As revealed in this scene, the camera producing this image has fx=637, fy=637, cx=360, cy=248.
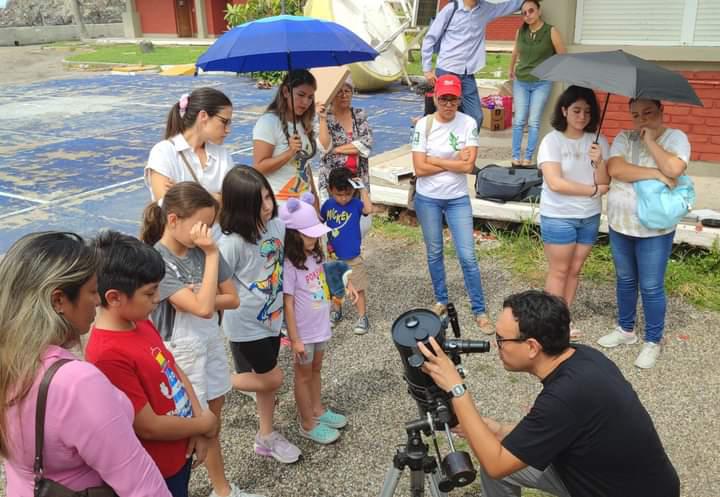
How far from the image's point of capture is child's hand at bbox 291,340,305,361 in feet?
10.9

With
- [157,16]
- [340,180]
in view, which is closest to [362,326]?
[340,180]

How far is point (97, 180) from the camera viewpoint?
924 cm

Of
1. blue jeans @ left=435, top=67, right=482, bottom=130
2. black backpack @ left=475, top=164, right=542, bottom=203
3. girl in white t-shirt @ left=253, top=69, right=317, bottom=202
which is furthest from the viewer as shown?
blue jeans @ left=435, top=67, right=482, bottom=130

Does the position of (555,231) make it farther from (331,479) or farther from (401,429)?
(331,479)

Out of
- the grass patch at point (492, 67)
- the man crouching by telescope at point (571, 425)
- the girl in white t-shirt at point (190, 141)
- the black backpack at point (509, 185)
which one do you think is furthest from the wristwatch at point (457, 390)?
the grass patch at point (492, 67)

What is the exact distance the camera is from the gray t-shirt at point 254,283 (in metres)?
3.11

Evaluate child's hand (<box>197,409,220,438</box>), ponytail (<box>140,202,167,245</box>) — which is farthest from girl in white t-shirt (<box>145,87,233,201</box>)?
child's hand (<box>197,409,220,438</box>)

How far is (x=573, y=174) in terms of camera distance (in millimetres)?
4176

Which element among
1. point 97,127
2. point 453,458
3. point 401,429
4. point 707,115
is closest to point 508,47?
point 97,127

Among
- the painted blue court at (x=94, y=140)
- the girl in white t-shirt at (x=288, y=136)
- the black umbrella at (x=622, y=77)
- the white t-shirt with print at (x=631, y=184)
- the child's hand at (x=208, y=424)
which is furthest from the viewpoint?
the painted blue court at (x=94, y=140)

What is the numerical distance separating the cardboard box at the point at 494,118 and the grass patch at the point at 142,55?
53.5ft

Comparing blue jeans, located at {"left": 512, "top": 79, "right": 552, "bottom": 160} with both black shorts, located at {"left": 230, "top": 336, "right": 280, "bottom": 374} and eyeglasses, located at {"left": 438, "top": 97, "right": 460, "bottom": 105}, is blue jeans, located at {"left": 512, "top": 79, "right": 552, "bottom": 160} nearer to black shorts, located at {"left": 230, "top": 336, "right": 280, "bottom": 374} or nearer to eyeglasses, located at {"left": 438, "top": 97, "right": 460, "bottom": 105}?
eyeglasses, located at {"left": 438, "top": 97, "right": 460, "bottom": 105}

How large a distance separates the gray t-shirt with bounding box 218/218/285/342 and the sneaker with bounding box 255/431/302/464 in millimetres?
634

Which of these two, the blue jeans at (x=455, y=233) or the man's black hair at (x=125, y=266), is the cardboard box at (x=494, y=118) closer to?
the blue jeans at (x=455, y=233)
